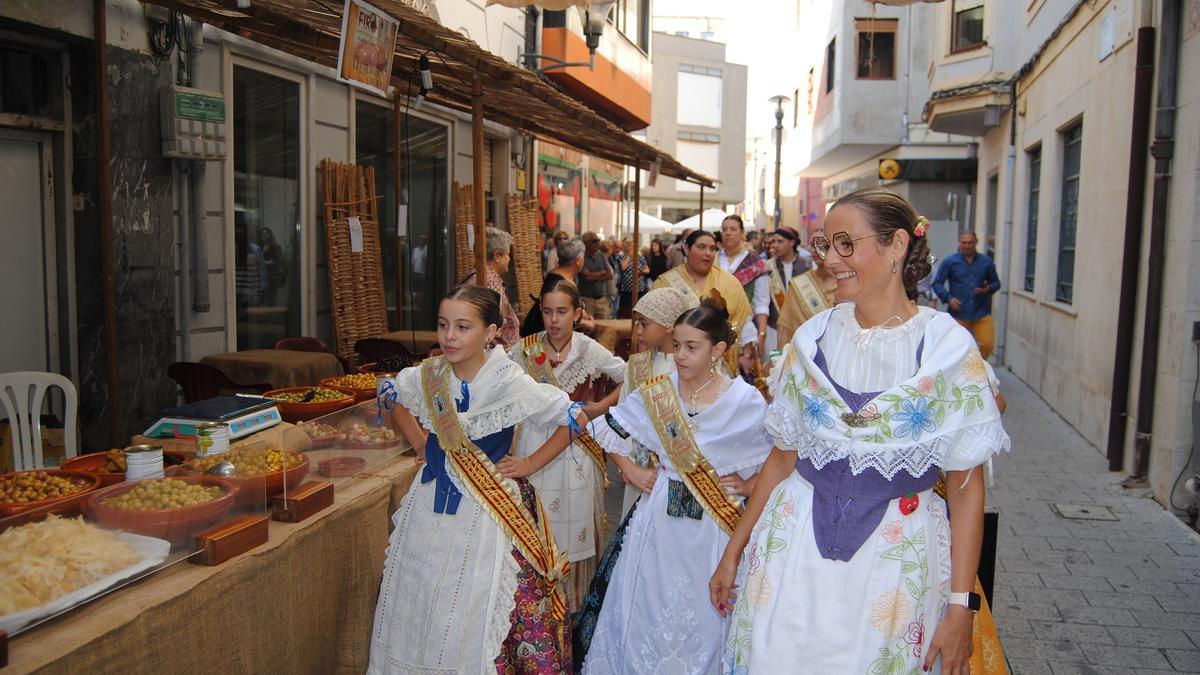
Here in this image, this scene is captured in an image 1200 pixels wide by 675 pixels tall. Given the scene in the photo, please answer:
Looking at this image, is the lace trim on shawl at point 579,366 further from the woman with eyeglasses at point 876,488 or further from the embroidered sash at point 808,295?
the woman with eyeglasses at point 876,488

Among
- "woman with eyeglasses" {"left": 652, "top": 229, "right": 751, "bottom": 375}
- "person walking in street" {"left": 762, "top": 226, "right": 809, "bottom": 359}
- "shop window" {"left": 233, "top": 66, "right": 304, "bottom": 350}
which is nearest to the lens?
"woman with eyeglasses" {"left": 652, "top": 229, "right": 751, "bottom": 375}

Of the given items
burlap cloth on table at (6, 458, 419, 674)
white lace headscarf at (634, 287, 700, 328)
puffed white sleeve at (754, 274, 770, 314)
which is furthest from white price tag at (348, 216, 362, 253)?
white lace headscarf at (634, 287, 700, 328)

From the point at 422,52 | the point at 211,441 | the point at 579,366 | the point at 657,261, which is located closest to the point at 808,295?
the point at 579,366

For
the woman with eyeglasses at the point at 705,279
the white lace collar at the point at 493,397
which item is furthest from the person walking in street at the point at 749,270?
the white lace collar at the point at 493,397

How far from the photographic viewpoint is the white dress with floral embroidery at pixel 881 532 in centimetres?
235

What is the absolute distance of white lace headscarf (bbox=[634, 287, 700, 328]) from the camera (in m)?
4.62

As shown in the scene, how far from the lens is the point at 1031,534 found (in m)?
6.37

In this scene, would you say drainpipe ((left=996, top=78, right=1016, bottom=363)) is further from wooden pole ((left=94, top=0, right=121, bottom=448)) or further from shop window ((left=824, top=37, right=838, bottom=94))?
wooden pole ((left=94, top=0, right=121, bottom=448))

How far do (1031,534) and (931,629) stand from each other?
4.51 metres

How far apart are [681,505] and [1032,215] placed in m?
11.6

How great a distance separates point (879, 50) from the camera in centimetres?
2377

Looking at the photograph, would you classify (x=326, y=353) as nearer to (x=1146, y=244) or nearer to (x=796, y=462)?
(x=796, y=462)

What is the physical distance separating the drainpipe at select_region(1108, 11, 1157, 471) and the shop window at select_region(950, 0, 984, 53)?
10.1 m

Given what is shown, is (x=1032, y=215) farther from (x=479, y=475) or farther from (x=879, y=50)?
(x=479, y=475)
